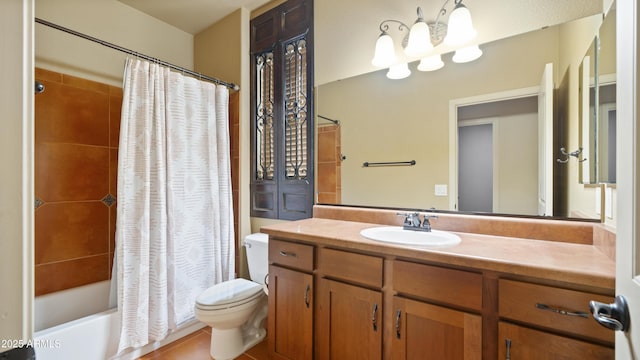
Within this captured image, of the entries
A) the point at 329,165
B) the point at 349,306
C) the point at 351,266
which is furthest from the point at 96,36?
the point at 349,306

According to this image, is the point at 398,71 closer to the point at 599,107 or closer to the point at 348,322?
the point at 599,107

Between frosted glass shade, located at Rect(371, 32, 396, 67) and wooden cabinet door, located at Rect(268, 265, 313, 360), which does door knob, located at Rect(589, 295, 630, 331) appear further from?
frosted glass shade, located at Rect(371, 32, 396, 67)

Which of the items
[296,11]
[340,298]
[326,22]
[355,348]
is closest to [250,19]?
[296,11]

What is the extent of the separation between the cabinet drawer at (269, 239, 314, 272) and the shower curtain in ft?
2.65

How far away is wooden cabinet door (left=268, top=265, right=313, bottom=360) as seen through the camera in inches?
54.7

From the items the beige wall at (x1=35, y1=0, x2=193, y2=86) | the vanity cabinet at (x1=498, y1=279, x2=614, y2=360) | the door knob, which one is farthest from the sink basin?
the beige wall at (x1=35, y1=0, x2=193, y2=86)

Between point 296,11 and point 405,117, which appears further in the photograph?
point 296,11

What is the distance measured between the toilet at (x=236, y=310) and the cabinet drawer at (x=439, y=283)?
1053 millimetres

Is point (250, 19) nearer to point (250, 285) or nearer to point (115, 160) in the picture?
point (115, 160)

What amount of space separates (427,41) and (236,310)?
6.53 ft

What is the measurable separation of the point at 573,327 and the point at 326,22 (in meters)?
2.13

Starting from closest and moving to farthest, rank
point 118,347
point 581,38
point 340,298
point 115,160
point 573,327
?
point 573,327 → point 581,38 → point 340,298 → point 118,347 → point 115,160

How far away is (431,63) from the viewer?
5.17ft

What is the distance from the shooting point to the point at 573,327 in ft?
2.74
